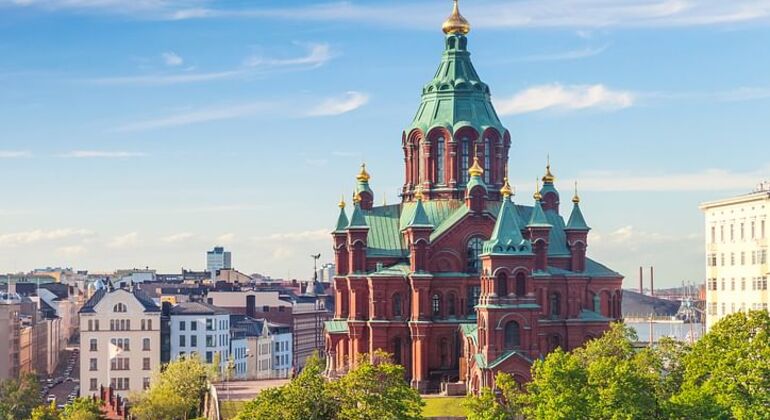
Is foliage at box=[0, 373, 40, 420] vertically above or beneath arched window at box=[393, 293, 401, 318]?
beneath

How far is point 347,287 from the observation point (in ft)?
409

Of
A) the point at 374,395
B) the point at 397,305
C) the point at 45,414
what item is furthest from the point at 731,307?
the point at 45,414

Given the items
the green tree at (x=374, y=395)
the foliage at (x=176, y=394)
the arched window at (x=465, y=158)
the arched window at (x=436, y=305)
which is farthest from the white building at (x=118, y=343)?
the green tree at (x=374, y=395)

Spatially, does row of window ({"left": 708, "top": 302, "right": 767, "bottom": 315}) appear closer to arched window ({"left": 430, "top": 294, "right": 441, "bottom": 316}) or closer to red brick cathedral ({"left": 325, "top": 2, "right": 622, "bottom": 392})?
red brick cathedral ({"left": 325, "top": 2, "right": 622, "bottom": 392})

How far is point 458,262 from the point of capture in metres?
118

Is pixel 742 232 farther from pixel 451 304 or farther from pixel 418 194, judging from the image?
pixel 418 194

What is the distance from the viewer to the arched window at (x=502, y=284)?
109 m

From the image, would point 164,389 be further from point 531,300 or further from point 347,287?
point 531,300

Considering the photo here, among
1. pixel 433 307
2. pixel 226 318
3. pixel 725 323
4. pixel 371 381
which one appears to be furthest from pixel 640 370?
pixel 226 318

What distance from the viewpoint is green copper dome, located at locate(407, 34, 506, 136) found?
12289 centimetres

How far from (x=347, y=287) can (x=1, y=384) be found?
3753cm

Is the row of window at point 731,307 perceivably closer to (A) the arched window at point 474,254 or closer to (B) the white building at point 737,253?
(B) the white building at point 737,253

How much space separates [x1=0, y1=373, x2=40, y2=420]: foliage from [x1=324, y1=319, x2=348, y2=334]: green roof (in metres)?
27.4

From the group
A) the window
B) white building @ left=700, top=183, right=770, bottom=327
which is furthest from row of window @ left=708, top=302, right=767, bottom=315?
the window
